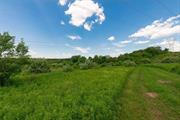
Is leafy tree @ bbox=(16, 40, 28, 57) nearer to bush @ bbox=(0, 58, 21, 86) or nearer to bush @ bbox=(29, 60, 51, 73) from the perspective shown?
bush @ bbox=(0, 58, 21, 86)

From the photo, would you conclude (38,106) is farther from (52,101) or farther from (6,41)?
(6,41)

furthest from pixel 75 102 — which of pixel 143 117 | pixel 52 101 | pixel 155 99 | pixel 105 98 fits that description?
pixel 155 99

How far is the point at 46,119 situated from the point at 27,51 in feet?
59.3

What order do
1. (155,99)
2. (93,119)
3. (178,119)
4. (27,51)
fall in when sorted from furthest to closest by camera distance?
(27,51)
(155,99)
(178,119)
(93,119)

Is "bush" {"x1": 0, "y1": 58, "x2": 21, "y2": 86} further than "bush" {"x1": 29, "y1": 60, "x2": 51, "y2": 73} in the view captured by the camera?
No

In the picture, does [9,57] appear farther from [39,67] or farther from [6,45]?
[39,67]

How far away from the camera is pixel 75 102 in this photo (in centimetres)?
1106

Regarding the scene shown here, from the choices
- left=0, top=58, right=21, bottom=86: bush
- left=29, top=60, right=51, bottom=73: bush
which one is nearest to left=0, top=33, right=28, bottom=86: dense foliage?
left=0, top=58, right=21, bottom=86: bush

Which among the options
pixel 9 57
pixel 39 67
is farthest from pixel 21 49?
pixel 39 67

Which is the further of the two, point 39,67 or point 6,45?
point 39,67

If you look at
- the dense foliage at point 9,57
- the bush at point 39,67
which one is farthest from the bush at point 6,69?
the bush at point 39,67

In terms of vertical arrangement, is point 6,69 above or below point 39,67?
above

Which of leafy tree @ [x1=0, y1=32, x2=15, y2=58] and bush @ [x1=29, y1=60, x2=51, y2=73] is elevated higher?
leafy tree @ [x1=0, y1=32, x2=15, y2=58]

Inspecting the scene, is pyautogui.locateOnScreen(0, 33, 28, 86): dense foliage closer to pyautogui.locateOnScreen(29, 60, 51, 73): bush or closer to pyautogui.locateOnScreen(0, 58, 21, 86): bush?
pyautogui.locateOnScreen(0, 58, 21, 86): bush
